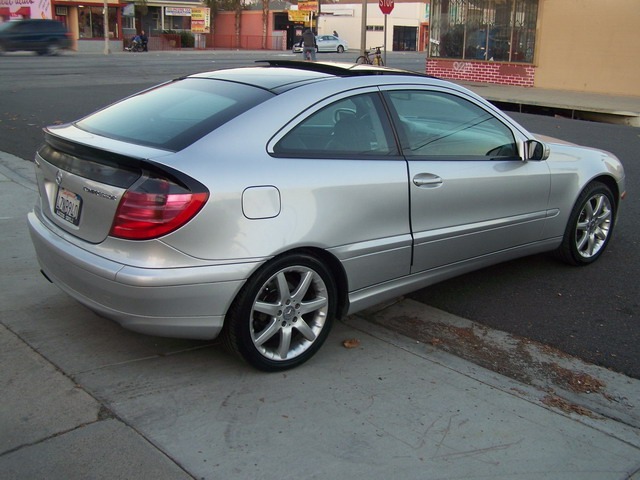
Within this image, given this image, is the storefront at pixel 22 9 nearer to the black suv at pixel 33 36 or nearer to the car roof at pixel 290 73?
the black suv at pixel 33 36

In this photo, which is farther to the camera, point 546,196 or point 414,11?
point 414,11

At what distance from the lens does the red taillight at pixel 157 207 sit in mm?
3473

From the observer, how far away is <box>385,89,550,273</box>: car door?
14.8 feet

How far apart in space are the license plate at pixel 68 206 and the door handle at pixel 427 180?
195 centimetres

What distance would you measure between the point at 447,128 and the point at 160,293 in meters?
2.35

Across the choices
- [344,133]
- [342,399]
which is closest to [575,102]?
[344,133]

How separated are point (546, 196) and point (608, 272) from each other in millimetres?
991

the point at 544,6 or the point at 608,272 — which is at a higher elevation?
the point at 544,6

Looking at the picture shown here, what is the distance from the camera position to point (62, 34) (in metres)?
38.9

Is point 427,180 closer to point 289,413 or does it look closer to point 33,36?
point 289,413

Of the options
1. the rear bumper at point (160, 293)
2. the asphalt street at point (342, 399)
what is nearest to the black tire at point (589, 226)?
the asphalt street at point (342, 399)

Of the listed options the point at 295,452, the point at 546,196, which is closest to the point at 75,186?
the point at 295,452

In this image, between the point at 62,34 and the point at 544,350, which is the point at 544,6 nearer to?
the point at 544,350

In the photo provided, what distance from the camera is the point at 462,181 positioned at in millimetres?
4684
